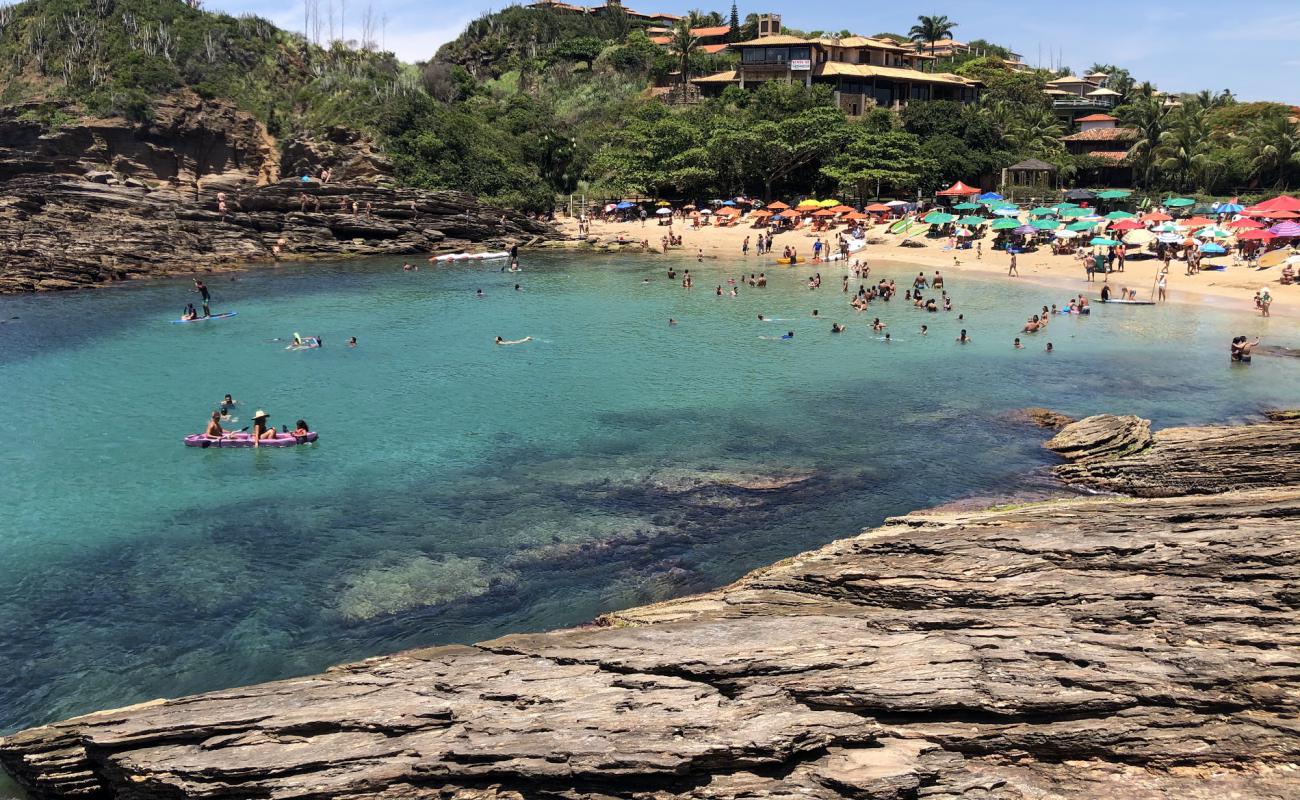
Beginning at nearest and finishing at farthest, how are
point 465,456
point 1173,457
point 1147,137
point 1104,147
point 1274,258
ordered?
point 1173,457
point 465,456
point 1274,258
point 1147,137
point 1104,147

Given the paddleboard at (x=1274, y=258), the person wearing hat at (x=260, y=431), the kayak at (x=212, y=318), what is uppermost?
the paddleboard at (x=1274, y=258)

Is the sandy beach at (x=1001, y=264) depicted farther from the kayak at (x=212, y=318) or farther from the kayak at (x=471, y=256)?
the kayak at (x=212, y=318)

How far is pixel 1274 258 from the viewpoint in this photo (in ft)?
150

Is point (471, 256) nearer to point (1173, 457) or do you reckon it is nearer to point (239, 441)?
point (239, 441)

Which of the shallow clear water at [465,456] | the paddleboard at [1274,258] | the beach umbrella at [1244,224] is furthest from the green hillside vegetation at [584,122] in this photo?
the shallow clear water at [465,456]

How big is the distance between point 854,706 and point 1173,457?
14.8 m

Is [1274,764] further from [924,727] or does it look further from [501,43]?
[501,43]

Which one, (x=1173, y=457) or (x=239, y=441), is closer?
(x=1173, y=457)

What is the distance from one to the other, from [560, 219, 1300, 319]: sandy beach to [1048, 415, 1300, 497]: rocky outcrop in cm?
2226

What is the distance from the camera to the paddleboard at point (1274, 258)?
4547 centimetres

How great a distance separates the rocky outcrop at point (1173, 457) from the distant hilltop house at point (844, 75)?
2700 inches

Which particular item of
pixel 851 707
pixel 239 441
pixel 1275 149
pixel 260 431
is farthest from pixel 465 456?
pixel 1275 149

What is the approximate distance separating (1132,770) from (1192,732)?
62cm

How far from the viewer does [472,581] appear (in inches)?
654
